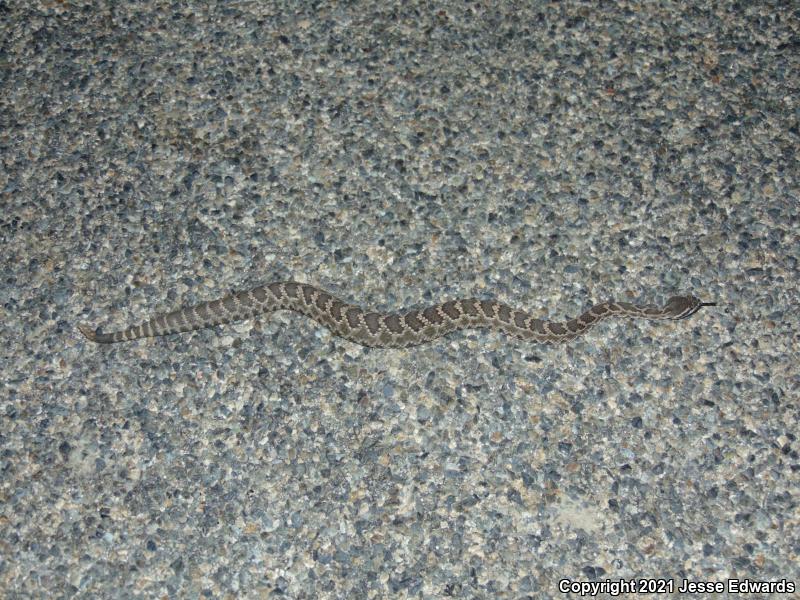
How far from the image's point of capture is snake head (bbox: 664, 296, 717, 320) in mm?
6500

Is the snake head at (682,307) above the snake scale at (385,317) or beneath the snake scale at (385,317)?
above

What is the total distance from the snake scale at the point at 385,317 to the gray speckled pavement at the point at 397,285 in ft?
0.37

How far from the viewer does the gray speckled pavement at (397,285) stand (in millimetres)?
5508

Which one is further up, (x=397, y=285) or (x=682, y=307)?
(x=682, y=307)

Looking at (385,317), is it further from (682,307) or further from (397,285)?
(682,307)

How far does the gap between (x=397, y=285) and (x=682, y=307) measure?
223 cm

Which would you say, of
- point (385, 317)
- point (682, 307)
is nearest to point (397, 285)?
point (385, 317)

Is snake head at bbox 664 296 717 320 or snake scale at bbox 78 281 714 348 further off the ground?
snake head at bbox 664 296 717 320

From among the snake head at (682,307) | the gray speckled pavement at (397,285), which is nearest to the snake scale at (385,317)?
the snake head at (682,307)

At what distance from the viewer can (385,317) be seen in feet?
21.5

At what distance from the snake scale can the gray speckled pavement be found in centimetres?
11

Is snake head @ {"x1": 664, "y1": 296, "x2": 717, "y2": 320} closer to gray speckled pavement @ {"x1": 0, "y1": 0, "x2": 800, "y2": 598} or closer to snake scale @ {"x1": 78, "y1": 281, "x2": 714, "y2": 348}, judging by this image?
snake scale @ {"x1": 78, "y1": 281, "x2": 714, "y2": 348}

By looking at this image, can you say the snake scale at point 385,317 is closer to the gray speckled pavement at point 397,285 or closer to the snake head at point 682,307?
the snake head at point 682,307

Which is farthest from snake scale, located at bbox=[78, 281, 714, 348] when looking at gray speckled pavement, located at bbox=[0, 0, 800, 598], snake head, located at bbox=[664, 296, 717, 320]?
gray speckled pavement, located at bbox=[0, 0, 800, 598]
